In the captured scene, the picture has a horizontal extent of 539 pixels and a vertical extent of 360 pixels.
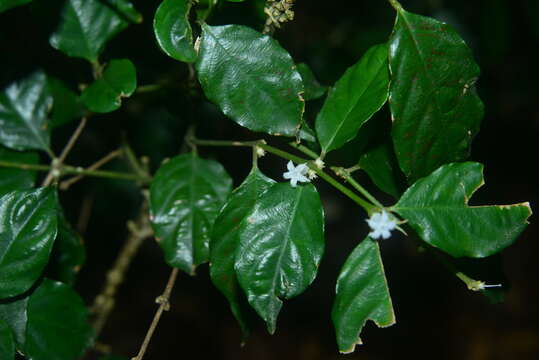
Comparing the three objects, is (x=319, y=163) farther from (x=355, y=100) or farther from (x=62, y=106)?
(x=62, y=106)

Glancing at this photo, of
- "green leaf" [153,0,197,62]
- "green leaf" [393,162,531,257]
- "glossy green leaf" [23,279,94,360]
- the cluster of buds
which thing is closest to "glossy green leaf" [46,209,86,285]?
"glossy green leaf" [23,279,94,360]

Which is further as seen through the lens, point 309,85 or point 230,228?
point 309,85

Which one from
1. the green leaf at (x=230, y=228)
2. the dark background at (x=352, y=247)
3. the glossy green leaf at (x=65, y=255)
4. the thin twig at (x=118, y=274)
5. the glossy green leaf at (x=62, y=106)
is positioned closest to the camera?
the green leaf at (x=230, y=228)

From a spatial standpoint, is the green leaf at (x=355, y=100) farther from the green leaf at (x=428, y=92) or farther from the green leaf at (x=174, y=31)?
the green leaf at (x=174, y=31)

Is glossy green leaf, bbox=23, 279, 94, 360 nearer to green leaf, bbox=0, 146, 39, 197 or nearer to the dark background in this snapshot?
green leaf, bbox=0, 146, 39, 197

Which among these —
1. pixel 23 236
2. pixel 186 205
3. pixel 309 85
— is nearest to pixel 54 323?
pixel 23 236

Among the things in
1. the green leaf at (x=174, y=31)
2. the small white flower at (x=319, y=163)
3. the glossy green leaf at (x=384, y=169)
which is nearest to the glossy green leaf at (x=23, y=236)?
the green leaf at (x=174, y=31)

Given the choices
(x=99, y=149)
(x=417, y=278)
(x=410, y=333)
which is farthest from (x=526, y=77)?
(x=99, y=149)
